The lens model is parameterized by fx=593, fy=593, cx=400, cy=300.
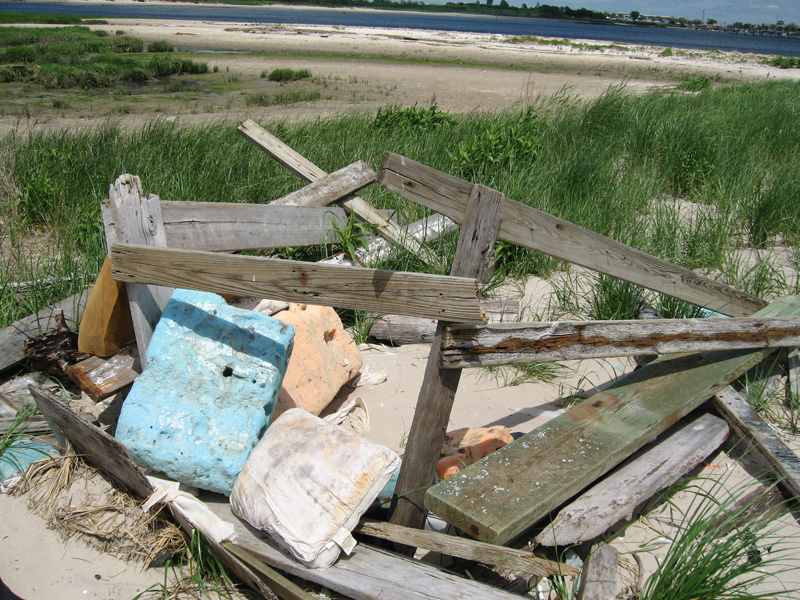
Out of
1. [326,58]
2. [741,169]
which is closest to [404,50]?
[326,58]

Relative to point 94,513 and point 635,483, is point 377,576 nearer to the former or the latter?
point 635,483

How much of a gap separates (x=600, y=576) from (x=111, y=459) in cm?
208

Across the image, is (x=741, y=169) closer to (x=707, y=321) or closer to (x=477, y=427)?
(x=707, y=321)

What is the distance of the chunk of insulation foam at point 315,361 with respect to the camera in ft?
10.8

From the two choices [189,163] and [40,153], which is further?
[40,153]

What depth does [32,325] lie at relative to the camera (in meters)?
3.63

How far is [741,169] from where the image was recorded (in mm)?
6727

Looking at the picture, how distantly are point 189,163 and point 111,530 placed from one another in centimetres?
393

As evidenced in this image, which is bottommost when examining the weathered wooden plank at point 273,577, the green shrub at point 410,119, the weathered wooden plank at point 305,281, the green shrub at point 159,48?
the weathered wooden plank at point 273,577

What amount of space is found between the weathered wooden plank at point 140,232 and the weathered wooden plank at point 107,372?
0.24 m

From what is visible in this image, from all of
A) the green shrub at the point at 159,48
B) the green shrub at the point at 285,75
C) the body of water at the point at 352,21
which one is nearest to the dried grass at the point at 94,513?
the green shrub at the point at 285,75

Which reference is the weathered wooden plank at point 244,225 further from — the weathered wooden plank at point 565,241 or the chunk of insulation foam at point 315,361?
the weathered wooden plank at point 565,241

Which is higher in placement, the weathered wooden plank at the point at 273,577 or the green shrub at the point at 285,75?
the green shrub at the point at 285,75

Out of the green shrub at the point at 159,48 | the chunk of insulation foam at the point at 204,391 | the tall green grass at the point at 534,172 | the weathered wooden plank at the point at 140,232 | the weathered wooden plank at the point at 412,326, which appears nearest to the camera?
the chunk of insulation foam at the point at 204,391
